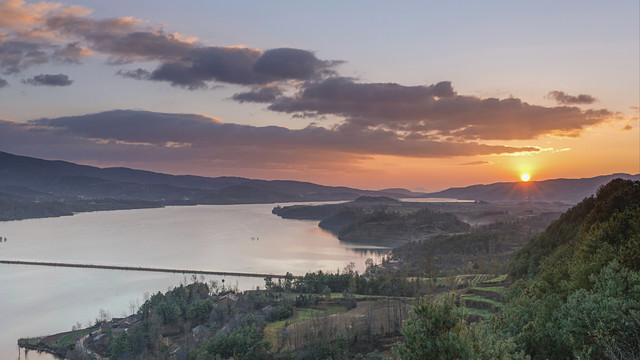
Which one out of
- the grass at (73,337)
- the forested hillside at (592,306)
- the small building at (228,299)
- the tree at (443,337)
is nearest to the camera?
the tree at (443,337)

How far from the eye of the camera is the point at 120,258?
91.9 metres

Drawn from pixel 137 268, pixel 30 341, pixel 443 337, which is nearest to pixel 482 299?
pixel 443 337

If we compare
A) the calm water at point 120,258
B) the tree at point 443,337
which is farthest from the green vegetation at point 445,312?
the calm water at point 120,258

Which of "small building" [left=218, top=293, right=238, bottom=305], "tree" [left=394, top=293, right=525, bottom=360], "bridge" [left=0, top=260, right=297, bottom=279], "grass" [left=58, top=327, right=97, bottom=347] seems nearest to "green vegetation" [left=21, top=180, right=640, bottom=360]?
"tree" [left=394, top=293, right=525, bottom=360]

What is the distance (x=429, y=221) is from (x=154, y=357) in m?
116

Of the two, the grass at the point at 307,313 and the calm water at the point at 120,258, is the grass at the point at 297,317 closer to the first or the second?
the grass at the point at 307,313

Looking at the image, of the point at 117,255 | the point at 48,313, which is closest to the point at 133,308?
the point at 48,313

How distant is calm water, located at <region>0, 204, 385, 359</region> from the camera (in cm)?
5425

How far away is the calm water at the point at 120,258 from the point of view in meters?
54.2

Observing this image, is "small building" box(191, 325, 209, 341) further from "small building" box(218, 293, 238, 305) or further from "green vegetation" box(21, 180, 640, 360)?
"small building" box(218, 293, 238, 305)

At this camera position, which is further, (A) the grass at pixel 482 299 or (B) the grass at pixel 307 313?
(B) the grass at pixel 307 313

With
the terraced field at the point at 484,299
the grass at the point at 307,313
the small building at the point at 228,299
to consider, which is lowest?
the grass at the point at 307,313

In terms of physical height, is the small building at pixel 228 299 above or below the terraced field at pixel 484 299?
below

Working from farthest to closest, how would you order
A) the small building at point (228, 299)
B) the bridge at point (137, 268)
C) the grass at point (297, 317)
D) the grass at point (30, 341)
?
the bridge at point (137, 268), the small building at point (228, 299), the grass at point (30, 341), the grass at point (297, 317)
